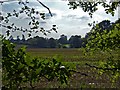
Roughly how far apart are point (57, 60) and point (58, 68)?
0.17 ft

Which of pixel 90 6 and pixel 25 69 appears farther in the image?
pixel 90 6

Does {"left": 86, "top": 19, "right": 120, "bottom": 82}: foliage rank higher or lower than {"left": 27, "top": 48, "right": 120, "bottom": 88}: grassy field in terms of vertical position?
higher

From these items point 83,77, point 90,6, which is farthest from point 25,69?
point 83,77

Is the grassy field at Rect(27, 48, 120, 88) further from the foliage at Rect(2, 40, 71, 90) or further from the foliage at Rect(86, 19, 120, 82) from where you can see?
the foliage at Rect(86, 19, 120, 82)

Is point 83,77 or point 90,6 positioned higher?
point 90,6

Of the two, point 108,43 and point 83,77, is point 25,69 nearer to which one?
point 108,43

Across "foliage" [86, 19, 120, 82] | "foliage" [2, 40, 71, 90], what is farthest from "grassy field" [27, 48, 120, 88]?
"foliage" [86, 19, 120, 82]

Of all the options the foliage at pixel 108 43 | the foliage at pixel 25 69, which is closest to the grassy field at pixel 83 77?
the foliage at pixel 25 69

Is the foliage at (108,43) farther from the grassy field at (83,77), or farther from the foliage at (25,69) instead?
the foliage at (25,69)

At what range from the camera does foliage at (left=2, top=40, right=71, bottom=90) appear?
1965 millimetres

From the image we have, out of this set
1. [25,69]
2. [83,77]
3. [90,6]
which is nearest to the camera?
[25,69]

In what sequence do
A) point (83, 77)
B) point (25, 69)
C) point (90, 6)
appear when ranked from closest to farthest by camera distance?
point (25, 69)
point (90, 6)
point (83, 77)

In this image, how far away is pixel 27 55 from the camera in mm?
1970

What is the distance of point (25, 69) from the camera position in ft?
6.47
